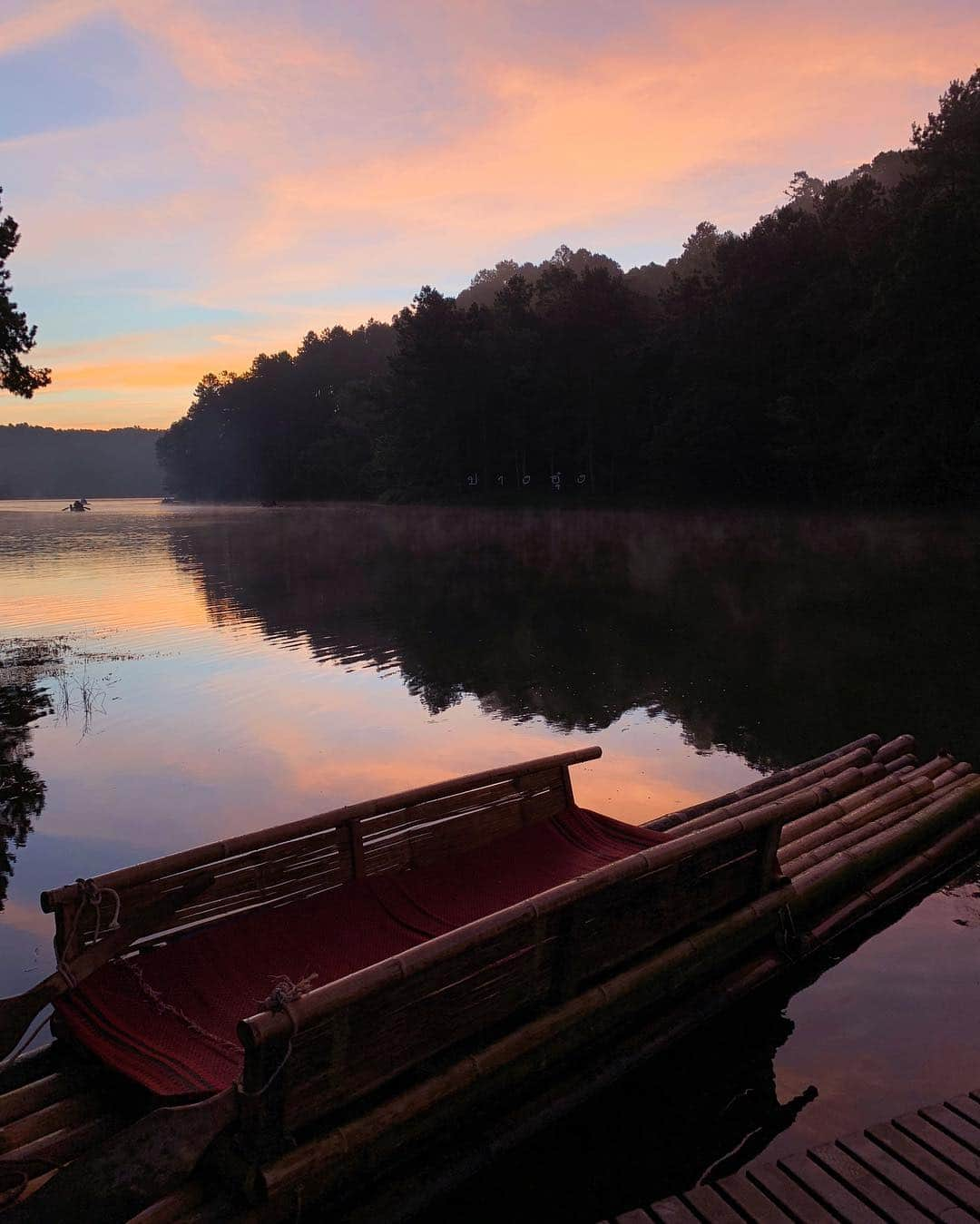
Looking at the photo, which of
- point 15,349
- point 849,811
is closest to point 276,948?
point 849,811

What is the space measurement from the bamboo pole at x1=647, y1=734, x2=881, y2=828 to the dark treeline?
1688 inches

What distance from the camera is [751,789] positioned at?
353 inches

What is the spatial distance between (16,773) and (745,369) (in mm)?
59232

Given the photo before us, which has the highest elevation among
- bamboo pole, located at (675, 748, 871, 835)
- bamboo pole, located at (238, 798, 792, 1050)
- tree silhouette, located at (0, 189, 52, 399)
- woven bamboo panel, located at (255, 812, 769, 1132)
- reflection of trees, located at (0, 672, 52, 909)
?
tree silhouette, located at (0, 189, 52, 399)

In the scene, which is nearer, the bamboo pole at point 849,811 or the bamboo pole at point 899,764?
the bamboo pole at point 849,811

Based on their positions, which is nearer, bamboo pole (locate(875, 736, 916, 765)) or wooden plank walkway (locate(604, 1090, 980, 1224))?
wooden plank walkway (locate(604, 1090, 980, 1224))

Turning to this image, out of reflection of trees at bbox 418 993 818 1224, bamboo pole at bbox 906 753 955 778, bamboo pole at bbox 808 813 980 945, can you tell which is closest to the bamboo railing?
reflection of trees at bbox 418 993 818 1224

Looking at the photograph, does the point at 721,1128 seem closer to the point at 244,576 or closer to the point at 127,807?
the point at 127,807

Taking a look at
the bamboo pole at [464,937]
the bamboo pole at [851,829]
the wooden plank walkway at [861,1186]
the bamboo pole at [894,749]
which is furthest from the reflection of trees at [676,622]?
the wooden plank walkway at [861,1186]

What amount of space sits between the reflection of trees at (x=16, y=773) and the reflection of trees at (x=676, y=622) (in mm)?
5692

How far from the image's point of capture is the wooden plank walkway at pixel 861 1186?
389 centimetres

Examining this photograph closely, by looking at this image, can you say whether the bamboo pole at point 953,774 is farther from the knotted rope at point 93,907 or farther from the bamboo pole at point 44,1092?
the bamboo pole at point 44,1092

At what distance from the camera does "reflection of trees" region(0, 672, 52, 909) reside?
30.9ft

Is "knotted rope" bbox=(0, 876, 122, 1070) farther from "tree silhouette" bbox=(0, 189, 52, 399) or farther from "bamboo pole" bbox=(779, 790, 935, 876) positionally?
"tree silhouette" bbox=(0, 189, 52, 399)
